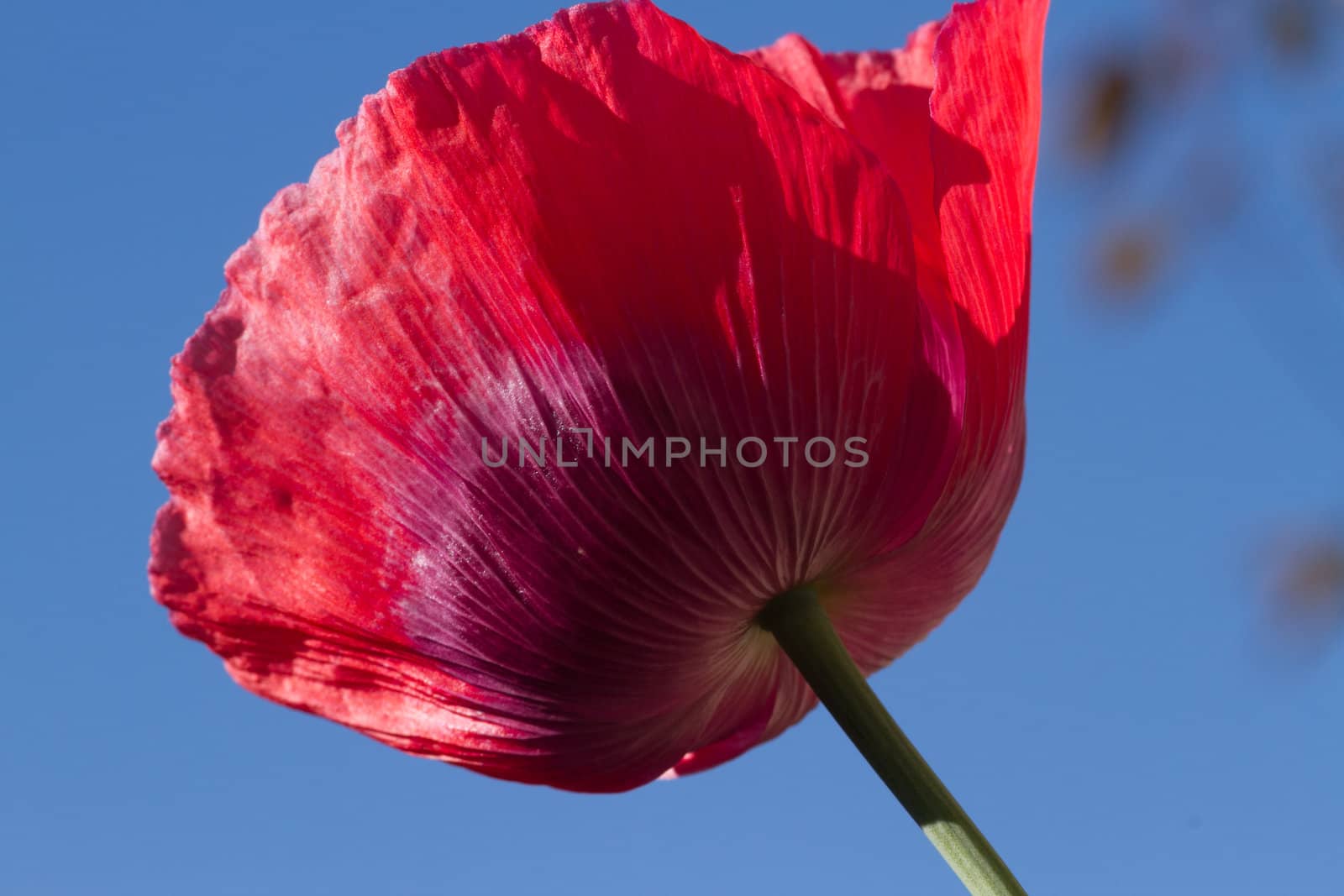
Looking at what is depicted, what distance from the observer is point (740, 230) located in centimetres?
72

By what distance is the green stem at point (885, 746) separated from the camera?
2.09 feet

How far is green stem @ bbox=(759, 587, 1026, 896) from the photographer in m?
0.64

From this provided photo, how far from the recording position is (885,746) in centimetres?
67

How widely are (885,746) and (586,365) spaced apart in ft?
0.75

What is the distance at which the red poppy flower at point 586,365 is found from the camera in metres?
0.71

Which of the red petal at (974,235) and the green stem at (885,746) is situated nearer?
the green stem at (885,746)

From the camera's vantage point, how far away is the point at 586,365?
0.72 metres

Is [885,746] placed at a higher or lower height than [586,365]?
lower

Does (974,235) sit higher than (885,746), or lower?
higher

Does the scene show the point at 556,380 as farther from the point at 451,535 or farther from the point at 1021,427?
the point at 1021,427

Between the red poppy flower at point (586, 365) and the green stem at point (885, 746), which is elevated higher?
the red poppy flower at point (586, 365)

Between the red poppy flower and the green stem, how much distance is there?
0.10ft

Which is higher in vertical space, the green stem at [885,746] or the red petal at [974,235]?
the red petal at [974,235]

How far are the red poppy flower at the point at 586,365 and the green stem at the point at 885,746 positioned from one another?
0.03m
